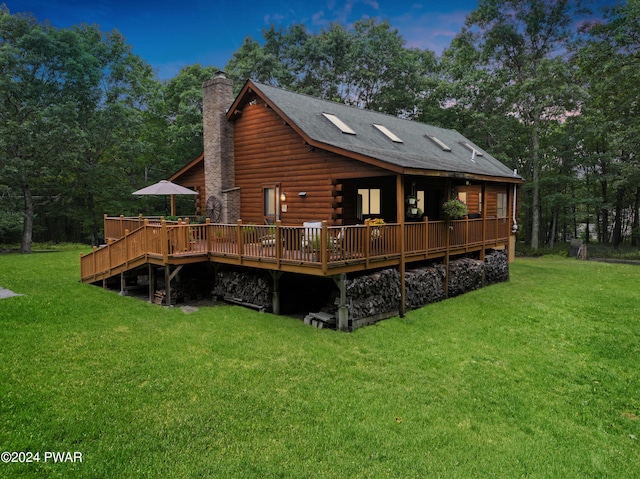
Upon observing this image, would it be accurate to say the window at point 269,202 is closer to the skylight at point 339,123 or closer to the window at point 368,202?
the window at point 368,202

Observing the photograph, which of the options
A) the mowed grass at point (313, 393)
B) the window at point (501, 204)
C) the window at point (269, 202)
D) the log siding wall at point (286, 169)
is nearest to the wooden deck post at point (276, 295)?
the mowed grass at point (313, 393)

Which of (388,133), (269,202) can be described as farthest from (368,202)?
(269,202)

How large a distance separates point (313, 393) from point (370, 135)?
36.3 feet

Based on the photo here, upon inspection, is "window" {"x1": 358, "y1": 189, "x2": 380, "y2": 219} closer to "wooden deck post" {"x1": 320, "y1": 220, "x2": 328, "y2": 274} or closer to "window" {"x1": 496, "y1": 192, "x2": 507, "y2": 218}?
"wooden deck post" {"x1": 320, "y1": 220, "x2": 328, "y2": 274}

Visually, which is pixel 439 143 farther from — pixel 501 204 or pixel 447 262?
pixel 447 262

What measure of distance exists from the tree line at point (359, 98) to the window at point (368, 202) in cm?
1295

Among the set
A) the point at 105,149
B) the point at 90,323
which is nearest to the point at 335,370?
the point at 90,323

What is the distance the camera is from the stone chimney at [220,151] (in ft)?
49.8

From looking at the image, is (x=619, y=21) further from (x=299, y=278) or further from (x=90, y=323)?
(x=90, y=323)

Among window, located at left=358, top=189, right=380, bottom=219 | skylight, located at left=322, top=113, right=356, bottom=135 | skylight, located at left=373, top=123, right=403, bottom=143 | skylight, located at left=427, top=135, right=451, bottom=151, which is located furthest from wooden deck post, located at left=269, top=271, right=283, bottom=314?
skylight, located at left=427, top=135, right=451, bottom=151

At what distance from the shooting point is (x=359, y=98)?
3659cm

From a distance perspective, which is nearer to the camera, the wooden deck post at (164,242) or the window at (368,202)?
the wooden deck post at (164,242)

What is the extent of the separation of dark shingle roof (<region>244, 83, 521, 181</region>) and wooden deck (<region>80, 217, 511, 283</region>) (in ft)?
6.46

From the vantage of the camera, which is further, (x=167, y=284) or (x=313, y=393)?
(x=167, y=284)
